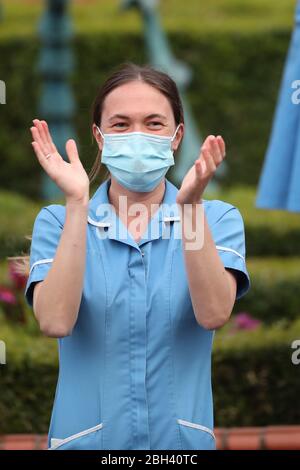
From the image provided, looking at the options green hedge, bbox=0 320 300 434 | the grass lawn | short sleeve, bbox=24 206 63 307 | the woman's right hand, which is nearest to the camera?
the woman's right hand

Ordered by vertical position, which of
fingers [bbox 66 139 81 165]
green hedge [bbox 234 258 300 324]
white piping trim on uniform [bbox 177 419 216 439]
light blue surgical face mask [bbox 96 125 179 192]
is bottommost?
white piping trim on uniform [bbox 177 419 216 439]

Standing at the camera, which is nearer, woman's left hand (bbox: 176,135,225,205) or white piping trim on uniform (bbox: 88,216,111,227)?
woman's left hand (bbox: 176,135,225,205)

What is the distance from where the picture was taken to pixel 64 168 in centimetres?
255

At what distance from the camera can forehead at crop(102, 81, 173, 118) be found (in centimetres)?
267

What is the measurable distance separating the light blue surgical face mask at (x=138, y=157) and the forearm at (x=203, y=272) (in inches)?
11.0

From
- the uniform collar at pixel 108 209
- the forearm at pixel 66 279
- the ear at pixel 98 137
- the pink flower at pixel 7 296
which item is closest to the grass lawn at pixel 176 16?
the pink flower at pixel 7 296

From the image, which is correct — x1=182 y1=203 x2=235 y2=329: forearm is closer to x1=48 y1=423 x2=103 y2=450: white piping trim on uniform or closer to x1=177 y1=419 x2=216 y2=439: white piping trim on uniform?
x1=177 y1=419 x2=216 y2=439: white piping trim on uniform

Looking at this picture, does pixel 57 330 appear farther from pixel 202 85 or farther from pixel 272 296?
pixel 202 85

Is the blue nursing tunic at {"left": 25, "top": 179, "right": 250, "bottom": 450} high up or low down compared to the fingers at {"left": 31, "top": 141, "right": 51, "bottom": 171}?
down

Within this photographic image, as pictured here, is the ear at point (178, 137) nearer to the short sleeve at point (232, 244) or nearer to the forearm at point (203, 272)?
the short sleeve at point (232, 244)

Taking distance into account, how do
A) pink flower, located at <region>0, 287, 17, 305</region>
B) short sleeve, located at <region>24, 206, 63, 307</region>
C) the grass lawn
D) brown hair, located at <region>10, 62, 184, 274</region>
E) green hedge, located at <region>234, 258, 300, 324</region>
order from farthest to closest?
the grass lawn < green hedge, located at <region>234, 258, 300, 324</region> < pink flower, located at <region>0, 287, 17, 305</region> < brown hair, located at <region>10, 62, 184, 274</region> < short sleeve, located at <region>24, 206, 63, 307</region>

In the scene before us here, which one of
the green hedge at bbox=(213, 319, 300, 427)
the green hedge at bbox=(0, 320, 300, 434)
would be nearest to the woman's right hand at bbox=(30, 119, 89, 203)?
the green hedge at bbox=(0, 320, 300, 434)

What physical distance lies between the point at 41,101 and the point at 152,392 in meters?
7.21

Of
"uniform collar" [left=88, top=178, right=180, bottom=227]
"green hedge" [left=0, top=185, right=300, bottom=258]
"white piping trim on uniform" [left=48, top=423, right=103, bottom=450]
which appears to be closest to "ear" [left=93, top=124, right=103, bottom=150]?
"uniform collar" [left=88, top=178, right=180, bottom=227]
